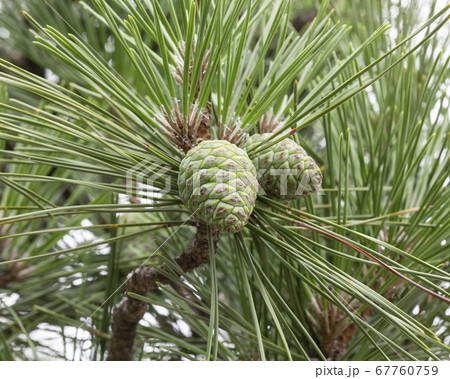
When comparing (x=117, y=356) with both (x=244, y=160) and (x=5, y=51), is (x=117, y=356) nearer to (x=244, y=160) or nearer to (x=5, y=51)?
(x=244, y=160)

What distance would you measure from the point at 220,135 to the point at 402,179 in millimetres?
195

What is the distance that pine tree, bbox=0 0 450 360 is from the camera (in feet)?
1.22

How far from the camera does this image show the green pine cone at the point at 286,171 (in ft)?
1.39

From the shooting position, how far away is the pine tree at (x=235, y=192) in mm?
372

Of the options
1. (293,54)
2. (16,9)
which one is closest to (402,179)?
(293,54)

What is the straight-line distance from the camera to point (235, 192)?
367 millimetres

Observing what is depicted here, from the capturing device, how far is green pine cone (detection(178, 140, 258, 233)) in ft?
1.20

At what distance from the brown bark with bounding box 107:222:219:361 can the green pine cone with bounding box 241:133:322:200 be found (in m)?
0.07

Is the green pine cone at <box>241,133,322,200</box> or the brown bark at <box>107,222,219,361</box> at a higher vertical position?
the green pine cone at <box>241,133,322,200</box>

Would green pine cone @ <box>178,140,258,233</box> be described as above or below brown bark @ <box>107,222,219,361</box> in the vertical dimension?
above

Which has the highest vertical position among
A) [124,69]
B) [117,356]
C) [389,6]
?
[389,6]

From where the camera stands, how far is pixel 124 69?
2.59ft

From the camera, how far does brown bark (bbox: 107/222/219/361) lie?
0.45 metres

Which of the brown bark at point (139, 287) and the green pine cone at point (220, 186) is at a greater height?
the green pine cone at point (220, 186)
